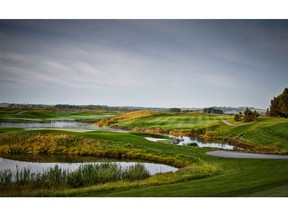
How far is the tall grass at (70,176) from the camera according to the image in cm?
823

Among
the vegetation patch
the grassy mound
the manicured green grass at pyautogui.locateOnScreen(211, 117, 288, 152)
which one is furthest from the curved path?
the grassy mound

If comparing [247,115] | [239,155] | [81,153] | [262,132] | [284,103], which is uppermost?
[284,103]

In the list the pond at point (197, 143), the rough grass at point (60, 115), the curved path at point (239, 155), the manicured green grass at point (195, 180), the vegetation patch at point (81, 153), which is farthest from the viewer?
the pond at point (197, 143)

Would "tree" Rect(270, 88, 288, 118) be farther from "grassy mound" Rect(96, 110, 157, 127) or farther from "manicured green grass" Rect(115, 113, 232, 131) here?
"grassy mound" Rect(96, 110, 157, 127)

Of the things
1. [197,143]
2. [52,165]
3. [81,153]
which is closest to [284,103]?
[197,143]

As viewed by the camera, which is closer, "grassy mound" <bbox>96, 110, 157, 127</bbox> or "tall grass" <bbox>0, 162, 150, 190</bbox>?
"tall grass" <bbox>0, 162, 150, 190</bbox>

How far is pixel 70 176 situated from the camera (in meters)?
8.40

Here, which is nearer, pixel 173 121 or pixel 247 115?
pixel 247 115

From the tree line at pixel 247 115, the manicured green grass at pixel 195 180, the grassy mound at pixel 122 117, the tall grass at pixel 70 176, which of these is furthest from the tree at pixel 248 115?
the tall grass at pixel 70 176

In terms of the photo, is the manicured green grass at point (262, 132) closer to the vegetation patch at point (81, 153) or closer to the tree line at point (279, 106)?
the tree line at point (279, 106)

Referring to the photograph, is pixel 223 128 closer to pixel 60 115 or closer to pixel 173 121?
pixel 173 121

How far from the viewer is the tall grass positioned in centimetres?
823
